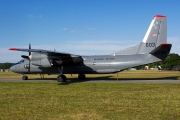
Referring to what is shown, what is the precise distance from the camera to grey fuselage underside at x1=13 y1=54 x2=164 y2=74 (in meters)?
25.0

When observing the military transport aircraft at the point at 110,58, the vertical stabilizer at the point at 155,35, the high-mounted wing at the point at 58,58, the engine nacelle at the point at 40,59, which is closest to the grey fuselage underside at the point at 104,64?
the military transport aircraft at the point at 110,58

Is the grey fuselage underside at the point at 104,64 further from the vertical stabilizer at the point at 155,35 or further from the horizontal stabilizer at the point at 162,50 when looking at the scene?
the vertical stabilizer at the point at 155,35

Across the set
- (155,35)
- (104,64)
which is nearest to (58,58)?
(104,64)

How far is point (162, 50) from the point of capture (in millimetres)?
23094

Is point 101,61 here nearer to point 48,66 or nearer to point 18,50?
point 48,66

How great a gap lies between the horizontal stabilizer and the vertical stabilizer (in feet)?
4.91

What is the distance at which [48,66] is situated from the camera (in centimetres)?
2650

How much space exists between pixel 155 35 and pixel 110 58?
212 inches

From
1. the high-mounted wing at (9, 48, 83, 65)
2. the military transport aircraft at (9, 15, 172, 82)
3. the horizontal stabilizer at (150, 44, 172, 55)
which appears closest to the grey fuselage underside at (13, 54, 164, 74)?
the military transport aircraft at (9, 15, 172, 82)

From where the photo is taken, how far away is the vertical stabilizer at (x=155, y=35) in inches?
A: 992

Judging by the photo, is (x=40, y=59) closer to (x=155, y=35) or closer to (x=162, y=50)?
(x=155, y=35)

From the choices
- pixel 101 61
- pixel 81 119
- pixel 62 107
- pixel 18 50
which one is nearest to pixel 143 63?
pixel 101 61

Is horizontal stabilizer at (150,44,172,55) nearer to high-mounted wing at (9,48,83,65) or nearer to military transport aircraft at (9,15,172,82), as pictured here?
military transport aircraft at (9,15,172,82)

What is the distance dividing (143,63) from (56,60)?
931cm
